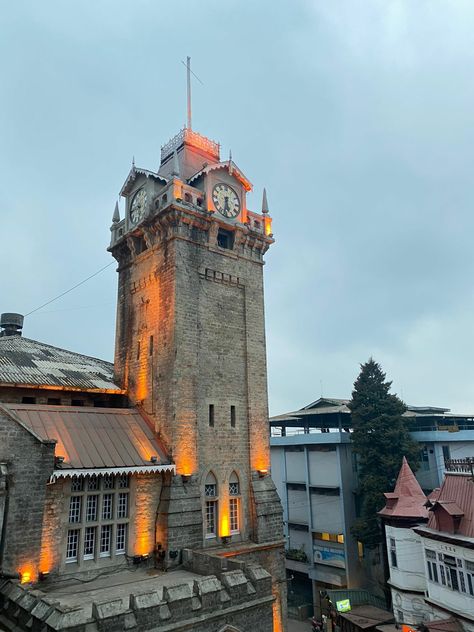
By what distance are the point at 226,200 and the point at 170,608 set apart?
23.3m

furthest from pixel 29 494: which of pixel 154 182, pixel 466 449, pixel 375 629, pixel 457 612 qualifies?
pixel 466 449

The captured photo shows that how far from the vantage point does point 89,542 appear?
21.2 metres

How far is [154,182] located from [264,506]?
2145cm

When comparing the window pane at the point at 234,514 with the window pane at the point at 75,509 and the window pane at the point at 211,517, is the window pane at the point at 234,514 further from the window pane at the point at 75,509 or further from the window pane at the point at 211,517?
the window pane at the point at 75,509

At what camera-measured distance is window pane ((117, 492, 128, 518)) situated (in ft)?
73.5

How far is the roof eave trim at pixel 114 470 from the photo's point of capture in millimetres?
19500

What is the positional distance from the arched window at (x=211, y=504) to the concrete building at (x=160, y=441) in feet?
0.28

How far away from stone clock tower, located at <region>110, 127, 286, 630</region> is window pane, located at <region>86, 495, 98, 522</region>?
326 centimetres

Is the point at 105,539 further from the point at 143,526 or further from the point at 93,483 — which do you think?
the point at 93,483

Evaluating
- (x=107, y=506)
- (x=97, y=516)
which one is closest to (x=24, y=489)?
(x=97, y=516)

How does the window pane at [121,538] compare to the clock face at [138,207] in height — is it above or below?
below

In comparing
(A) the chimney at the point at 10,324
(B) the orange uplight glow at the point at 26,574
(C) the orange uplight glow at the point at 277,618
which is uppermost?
(A) the chimney at the point at 10,324

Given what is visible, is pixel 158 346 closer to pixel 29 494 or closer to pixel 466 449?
pixel 29 494

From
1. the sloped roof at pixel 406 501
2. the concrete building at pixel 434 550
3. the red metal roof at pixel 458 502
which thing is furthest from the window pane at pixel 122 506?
the sloped roof at pixel 406 501
